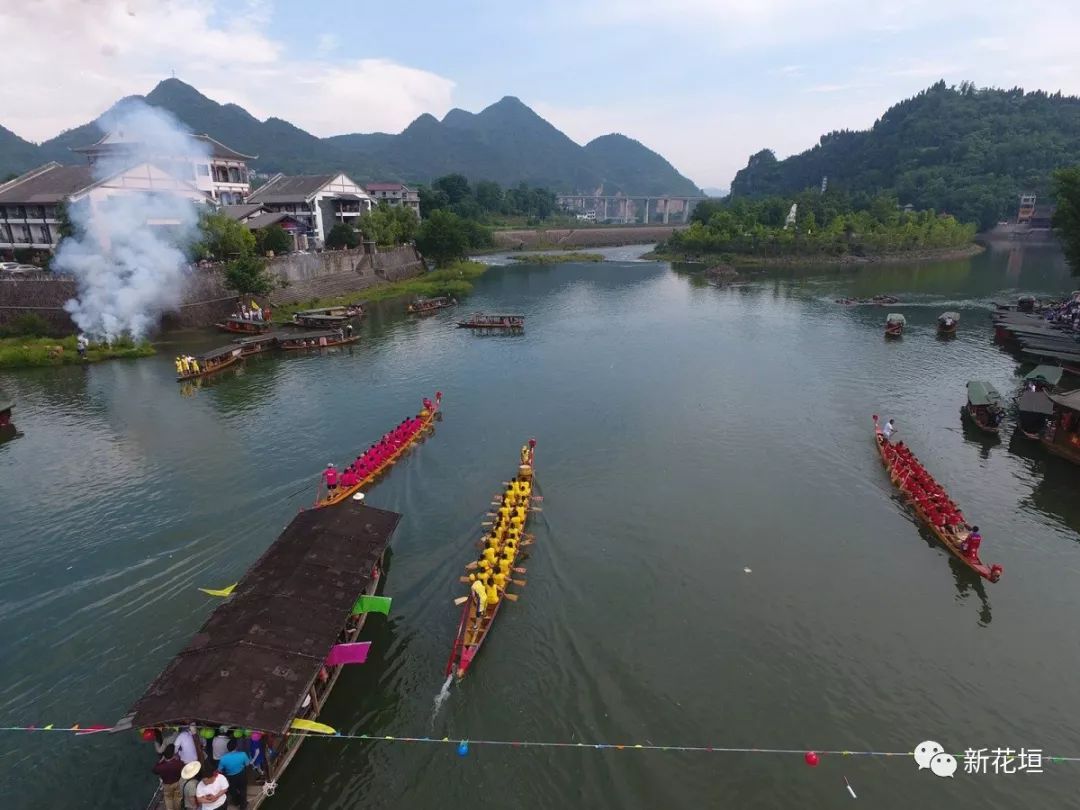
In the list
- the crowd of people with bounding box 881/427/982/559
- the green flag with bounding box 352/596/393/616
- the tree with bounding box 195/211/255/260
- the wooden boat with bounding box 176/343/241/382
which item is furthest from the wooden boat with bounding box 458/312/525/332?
the green flag with bounding box 352/596/393/616

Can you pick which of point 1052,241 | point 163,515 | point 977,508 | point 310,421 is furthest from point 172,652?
point 1052,241

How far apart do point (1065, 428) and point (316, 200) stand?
89.9 meters

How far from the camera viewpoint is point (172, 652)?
17.5 m

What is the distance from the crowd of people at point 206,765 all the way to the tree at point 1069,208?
71160 mm

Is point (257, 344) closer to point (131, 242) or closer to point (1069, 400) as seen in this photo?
point (131, 242)

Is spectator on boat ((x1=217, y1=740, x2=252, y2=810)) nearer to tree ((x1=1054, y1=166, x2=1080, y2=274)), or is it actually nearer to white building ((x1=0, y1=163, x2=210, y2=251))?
white building ((x1=0, y1=163, x2=210, y2=251))

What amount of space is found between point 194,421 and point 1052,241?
192 m

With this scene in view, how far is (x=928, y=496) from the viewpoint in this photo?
2495 cm

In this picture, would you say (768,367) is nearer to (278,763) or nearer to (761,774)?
(761,774)

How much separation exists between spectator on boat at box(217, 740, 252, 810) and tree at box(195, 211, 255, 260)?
58.3 m

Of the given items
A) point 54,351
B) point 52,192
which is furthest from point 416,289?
point 54,351

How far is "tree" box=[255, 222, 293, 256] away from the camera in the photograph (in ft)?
230

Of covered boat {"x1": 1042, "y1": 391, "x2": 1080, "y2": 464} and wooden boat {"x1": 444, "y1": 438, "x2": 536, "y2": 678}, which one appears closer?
wooden boat {"x1": 444, "y1": 438, "x2": 536, "y2": 678}

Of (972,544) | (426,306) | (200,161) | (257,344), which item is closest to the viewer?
(972,544)
